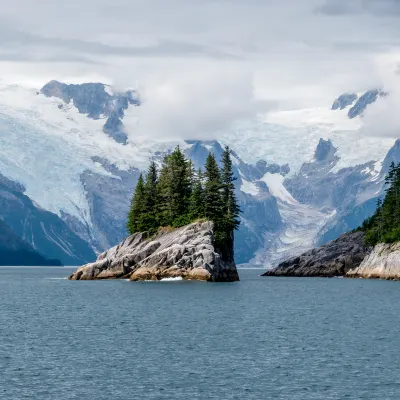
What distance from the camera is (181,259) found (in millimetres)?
173875

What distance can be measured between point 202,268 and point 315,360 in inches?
3871

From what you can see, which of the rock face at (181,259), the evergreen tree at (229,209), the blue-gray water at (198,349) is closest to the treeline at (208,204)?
the evergreen tree at (229,209)

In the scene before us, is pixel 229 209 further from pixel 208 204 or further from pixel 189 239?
pixel 189 239

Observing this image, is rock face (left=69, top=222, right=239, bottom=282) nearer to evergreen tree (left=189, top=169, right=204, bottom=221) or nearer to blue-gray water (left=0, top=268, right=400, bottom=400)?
evergreen tree (left=189, top=169, right=204, bottom=221)

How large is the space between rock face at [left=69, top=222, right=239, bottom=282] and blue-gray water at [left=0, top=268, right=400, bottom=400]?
117 feet

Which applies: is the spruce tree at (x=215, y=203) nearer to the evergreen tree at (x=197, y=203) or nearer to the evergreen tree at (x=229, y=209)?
the evergreen tree at (x=197, y=203)

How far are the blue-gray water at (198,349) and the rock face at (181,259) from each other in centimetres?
3567

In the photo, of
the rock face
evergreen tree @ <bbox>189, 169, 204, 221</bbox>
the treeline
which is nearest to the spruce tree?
the treeline

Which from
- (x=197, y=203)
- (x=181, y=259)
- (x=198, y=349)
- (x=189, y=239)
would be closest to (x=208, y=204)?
(x=197, y=203)

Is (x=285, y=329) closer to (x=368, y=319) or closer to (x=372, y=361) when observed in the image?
(x=368, y=319)

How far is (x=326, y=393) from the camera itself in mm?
62438

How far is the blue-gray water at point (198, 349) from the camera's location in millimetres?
64062

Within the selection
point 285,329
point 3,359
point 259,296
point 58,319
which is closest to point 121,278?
point 259,296

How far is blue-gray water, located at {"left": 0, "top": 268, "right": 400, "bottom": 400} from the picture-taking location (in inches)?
2522
